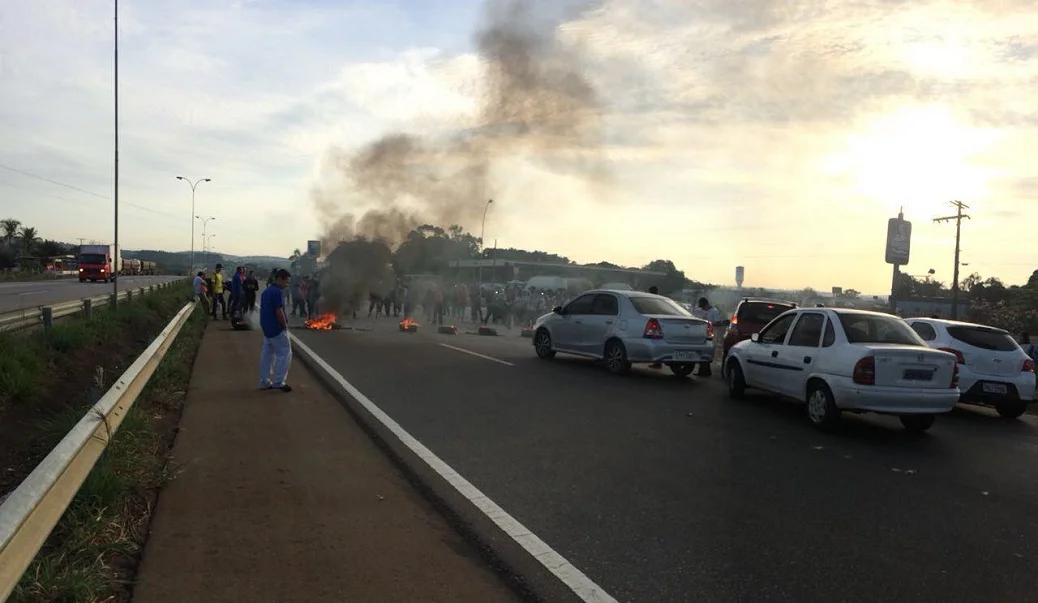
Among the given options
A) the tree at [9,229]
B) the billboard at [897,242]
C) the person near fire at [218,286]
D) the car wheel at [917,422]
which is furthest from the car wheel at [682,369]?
the tree at [9,229]

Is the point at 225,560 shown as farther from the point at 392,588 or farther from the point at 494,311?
the point at 494,311

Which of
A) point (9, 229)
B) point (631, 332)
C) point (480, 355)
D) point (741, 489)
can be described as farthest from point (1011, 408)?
point (9, 229)

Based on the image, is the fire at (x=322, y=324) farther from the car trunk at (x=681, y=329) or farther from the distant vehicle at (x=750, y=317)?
the distant vehicle at (x=750, y=317)

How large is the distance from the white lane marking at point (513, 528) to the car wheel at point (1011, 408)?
816cm

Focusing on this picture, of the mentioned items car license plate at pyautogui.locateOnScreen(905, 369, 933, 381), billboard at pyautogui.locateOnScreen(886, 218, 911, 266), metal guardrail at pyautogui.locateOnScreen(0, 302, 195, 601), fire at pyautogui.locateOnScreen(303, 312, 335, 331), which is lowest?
fire at pyautogui.locateOnScreen(303, 312, 335, 331)

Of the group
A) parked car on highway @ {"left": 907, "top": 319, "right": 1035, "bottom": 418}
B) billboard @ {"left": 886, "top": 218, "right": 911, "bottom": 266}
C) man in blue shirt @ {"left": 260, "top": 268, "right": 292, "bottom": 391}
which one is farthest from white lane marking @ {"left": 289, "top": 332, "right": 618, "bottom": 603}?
billboard @ {"left": 886, "top": 218, "right": 911, "bottom": 266}

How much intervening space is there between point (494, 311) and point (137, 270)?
7007 cm

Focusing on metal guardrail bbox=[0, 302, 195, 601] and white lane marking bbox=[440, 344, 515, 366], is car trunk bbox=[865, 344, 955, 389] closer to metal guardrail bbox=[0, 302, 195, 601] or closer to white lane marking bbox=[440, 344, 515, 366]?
white lane marking bbox=[440, 344, 515, 366]

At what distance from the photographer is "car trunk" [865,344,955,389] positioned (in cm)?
753

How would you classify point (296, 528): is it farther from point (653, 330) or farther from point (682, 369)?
point (682, 369)

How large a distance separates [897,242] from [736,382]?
30243 millimetres

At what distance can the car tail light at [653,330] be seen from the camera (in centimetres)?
1165

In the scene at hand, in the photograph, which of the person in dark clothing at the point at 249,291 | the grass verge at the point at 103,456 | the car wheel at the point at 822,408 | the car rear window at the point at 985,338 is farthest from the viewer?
the person in dark clothing at the point at 249,291

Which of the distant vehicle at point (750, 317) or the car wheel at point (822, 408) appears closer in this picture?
the car wheel at point (822, 408)
